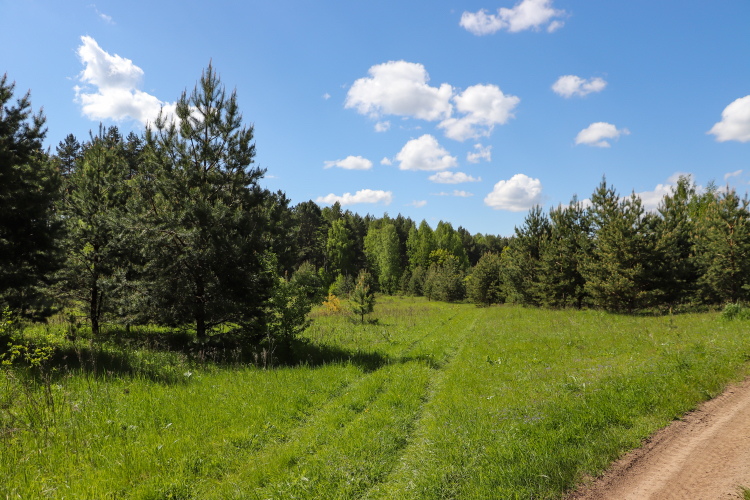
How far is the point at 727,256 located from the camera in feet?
70.1

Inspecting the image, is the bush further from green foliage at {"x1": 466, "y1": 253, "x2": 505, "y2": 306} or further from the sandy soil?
green foliage at {"x1": 466, "y1": 253, "x2": 505, "y2": 306}

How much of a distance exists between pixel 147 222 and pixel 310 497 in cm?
978

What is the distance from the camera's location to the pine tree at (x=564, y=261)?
87.8ft

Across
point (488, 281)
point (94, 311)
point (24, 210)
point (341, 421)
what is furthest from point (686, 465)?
point (488, 281)

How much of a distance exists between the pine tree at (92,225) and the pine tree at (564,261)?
95.8 ft

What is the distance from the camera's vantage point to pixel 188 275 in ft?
35.5

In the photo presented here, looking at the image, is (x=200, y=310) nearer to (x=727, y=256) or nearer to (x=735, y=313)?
(x=735, y=313)

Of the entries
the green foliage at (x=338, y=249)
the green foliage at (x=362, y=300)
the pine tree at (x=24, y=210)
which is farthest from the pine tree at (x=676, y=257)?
the green foliage at (x=338, y=249)

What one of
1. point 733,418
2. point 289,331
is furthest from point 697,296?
point 289,331

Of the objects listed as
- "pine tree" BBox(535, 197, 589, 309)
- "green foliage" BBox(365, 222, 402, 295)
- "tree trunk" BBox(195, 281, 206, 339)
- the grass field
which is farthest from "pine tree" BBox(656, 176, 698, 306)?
"green foliage" BBox(365, 222, 402, 295)

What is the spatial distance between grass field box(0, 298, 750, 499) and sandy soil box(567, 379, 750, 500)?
247 millimetres

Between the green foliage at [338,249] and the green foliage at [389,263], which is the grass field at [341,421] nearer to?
the green foliage at [338,249]

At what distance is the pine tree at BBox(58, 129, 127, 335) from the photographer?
13.0 meters

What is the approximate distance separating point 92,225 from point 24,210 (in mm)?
4716
